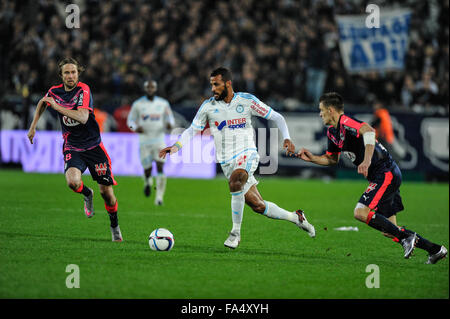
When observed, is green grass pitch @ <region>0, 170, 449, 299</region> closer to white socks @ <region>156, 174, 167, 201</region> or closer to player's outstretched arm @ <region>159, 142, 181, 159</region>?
white socks @ <region>156, 174, 167, 201</region>

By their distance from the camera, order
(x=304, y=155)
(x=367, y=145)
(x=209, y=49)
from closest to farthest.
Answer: (x=367, y=145) < (x=304, y=155) < (x=209, y=49)

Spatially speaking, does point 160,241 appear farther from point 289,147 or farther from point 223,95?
point 223,95

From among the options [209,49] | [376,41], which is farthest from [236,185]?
[209,49]

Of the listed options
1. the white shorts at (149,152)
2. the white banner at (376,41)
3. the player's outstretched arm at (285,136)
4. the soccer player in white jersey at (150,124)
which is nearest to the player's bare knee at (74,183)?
the player's outstretched arm at (285,136)

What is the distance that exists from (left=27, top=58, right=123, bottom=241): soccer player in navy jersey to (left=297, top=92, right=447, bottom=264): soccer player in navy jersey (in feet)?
8.62

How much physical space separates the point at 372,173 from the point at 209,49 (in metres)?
15.5

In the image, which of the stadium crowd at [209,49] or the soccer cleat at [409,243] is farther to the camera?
the stadium crowd at [209,49]

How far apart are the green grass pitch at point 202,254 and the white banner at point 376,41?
5.85 meters

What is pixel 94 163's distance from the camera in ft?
28.7

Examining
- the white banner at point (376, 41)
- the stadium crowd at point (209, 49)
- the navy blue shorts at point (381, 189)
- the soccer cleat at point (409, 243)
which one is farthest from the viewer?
the stadium crowd at point (209, 49)

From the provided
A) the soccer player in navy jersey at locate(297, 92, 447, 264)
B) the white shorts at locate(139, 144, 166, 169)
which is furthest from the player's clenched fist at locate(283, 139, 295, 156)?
the white shorts at locate(139, 144, 166, 169)

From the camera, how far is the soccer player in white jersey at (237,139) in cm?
859

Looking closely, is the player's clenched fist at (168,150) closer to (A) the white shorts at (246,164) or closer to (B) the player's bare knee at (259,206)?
(A) the white shorts at (246,164)

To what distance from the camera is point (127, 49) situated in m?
23.7
